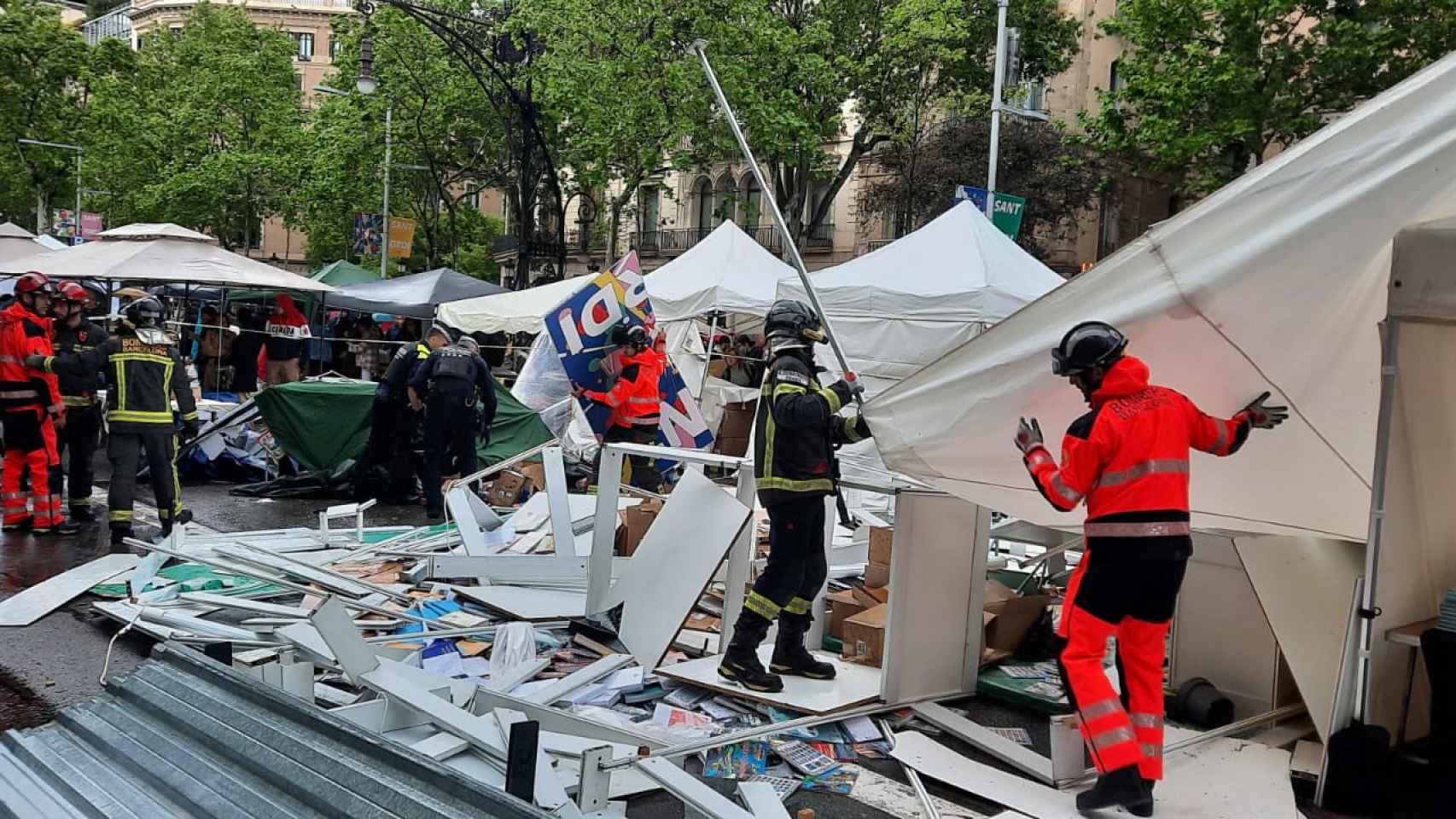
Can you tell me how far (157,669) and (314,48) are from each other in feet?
237

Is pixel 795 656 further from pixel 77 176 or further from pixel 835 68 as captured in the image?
pixel 77 176

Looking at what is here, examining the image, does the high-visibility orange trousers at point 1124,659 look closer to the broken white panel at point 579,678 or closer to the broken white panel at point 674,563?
the broken white panel at point 674,563

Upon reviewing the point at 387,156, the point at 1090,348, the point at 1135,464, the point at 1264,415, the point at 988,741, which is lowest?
the point at 988,741

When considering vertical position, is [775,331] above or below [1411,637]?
above

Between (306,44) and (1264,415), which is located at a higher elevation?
(306,44)

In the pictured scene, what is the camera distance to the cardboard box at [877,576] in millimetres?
7180

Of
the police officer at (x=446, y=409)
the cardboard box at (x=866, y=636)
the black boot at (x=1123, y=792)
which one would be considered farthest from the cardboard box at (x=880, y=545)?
the police officer at (x=446, y=409)

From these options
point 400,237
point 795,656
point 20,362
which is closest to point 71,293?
point 20,362

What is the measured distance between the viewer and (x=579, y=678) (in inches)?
227

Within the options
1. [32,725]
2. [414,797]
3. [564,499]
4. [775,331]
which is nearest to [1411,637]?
[775,331]

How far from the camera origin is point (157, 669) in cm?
445

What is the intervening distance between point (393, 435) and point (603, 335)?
373 centimetres

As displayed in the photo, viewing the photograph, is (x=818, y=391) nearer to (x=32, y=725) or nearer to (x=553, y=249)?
(x=32, y=725)

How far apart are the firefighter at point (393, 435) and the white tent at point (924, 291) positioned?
4.42m
